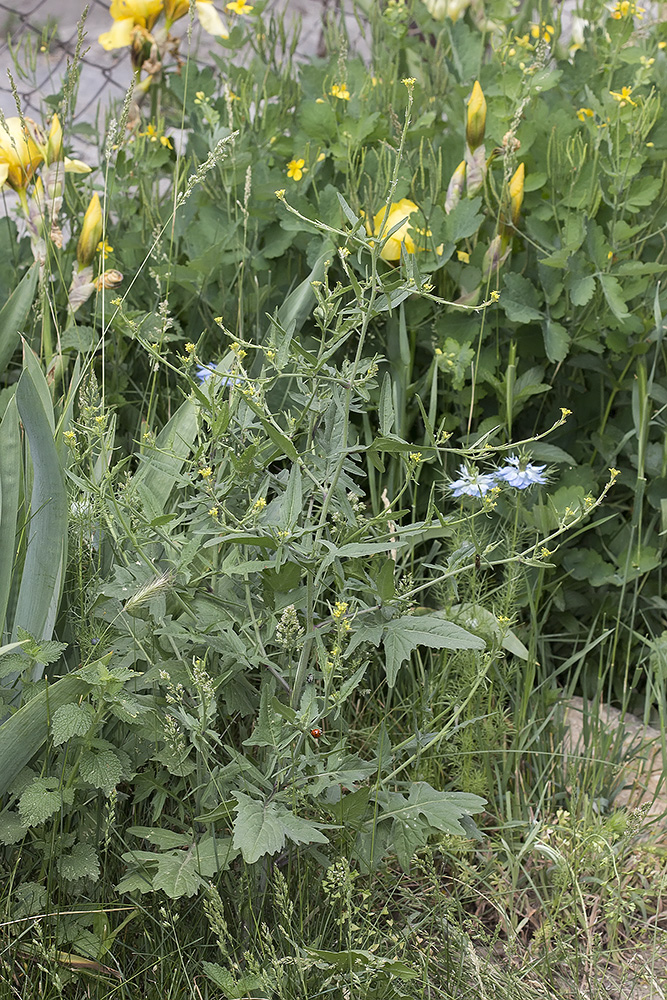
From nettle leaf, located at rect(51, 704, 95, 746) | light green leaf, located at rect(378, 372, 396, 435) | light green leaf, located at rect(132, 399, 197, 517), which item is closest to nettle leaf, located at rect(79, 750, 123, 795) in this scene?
nettle leaf, located at rect(51, 704, 95, 746)

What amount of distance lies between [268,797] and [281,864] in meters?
0.17

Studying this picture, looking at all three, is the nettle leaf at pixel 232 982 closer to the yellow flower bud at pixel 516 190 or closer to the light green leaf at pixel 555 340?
the light green leaf at pixel 555 340

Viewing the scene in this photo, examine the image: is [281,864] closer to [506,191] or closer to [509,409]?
[509,409]

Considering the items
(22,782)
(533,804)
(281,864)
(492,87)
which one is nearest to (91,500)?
(22,782)

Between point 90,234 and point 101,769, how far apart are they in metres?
0.89

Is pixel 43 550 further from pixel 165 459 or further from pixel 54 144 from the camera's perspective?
pixel 54 144

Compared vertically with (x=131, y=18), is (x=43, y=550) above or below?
below

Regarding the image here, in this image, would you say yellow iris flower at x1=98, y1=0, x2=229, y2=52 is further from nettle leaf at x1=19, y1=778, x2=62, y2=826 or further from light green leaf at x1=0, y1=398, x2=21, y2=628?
nettle leaf at x1=19, y1=778, x2=62, y2=826

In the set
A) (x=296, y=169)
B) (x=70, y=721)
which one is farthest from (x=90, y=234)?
(x=70, y=721)

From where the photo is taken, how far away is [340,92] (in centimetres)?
167

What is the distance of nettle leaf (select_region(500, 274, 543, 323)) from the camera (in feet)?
4.90

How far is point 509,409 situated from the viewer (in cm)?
142

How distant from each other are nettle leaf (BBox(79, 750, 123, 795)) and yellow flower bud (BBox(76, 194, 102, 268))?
85 cm

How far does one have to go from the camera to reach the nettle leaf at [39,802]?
3.10 ft
